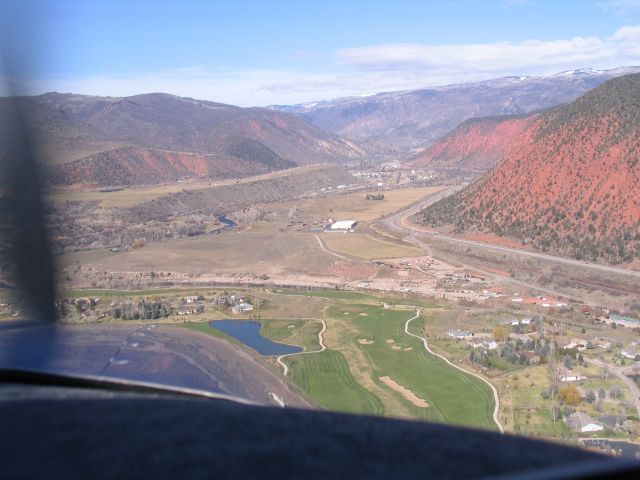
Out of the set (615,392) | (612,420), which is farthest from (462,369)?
(612,420)

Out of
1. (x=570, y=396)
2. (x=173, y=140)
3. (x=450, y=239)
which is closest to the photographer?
(x=570, y=396)

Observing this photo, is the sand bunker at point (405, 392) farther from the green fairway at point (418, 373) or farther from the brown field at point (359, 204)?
Result: the brown field at point (359, 204)

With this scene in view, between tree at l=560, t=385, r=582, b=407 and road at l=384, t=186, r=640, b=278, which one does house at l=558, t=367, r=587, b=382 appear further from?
road at l=384, t=186, r=640, b=278

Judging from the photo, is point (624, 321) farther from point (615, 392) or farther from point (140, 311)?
point (140, 311)

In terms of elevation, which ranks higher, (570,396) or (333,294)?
(570,396)

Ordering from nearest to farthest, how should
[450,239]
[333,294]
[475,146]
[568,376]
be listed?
[568,376]
[333,294]
[450,239]
[475,146]

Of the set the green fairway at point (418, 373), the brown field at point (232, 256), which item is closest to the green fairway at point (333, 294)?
the green fairway at point (418, 373)

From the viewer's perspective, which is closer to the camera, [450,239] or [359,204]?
[450,239]
